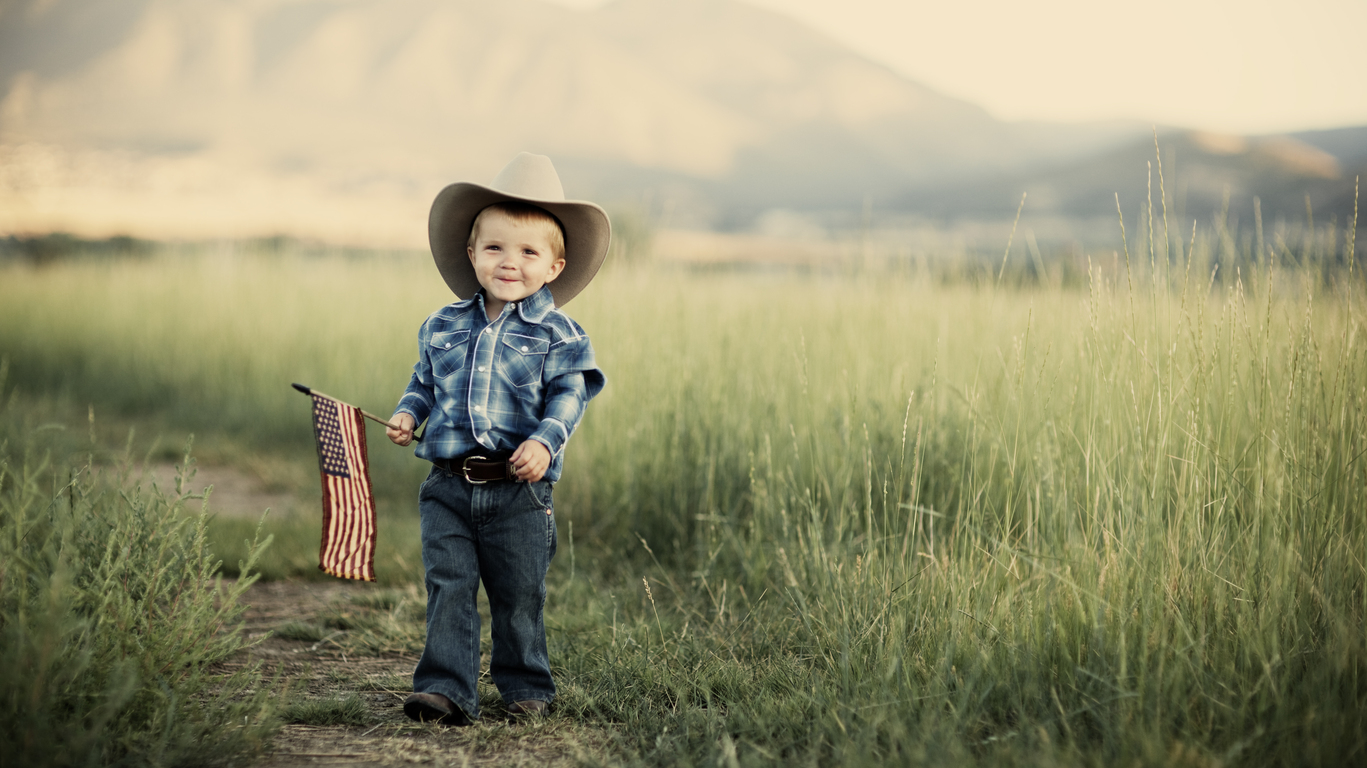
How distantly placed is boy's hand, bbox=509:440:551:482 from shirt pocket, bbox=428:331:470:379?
34 cm

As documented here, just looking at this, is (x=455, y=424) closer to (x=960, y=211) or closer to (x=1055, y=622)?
(x=1055, y=622)

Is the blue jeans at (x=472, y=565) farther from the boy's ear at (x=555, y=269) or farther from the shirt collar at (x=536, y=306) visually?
the boy's ear at (x=555, y=269)

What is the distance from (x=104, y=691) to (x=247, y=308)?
935 centimetres

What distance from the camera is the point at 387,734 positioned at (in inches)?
98.3

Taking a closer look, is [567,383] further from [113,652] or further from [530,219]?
[113,652]

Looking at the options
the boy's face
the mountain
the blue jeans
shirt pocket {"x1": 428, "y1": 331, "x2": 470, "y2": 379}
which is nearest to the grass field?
the blue jeans

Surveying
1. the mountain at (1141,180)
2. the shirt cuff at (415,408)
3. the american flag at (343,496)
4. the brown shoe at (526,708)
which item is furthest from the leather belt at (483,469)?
the mountain at (1141,180)

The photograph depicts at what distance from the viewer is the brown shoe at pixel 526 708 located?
2.62m

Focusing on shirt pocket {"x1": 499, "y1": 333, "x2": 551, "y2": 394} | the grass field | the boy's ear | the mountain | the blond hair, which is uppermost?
the mountain

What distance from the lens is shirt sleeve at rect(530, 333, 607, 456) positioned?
2.52 m

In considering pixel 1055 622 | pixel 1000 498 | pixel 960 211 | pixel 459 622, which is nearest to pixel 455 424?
pixel 459 622

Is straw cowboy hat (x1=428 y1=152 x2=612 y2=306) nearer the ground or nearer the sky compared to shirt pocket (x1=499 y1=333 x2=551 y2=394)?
nearer the sky

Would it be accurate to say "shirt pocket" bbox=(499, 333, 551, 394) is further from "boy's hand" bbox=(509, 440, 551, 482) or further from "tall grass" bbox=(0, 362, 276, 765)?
"tall grass" bbox=(0, 362, 276, 765)

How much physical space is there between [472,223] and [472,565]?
0.99m
